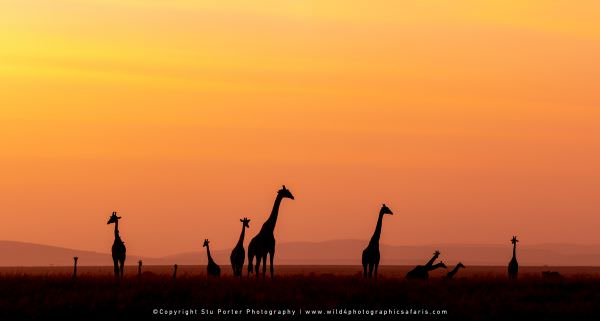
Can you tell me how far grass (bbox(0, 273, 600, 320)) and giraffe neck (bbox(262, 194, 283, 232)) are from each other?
243cm

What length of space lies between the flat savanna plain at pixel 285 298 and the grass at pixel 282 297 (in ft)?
0.09

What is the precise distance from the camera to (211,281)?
3744cm

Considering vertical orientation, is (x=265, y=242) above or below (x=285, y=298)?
above

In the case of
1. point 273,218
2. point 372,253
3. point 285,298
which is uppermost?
point 273,218

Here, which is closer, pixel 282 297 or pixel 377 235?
pixel 282 297

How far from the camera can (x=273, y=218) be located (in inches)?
1597

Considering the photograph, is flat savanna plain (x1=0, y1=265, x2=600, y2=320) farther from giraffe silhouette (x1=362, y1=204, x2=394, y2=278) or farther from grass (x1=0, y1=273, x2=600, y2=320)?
giraffe silhouette (x1=362, y1=204, x2=394, y2=278)

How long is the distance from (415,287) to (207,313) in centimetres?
816

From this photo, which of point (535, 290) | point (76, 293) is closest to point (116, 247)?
point (76, 293)

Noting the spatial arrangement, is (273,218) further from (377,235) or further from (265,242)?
(377,235)

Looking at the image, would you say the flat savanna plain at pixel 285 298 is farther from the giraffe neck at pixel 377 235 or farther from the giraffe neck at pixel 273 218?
the giraffe neck at pixel 377 235

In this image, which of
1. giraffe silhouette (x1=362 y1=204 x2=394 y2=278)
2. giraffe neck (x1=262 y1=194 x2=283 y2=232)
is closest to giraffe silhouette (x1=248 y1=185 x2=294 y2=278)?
giraffe neck (x1=262 y1=194 x2=283 y2=232)

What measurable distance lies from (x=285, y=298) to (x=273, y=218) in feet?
26.9

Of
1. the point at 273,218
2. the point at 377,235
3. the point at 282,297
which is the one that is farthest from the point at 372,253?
the point at 282,297
